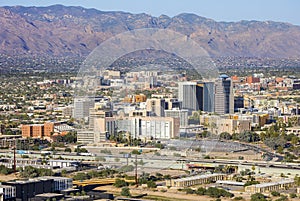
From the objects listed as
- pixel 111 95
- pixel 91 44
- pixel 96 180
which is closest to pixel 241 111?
pixel 111 95

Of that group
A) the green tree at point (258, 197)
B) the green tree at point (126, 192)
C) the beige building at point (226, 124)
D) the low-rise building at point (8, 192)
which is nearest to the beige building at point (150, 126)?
the beige building at point (226, 124)

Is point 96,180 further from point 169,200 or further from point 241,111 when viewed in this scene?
point 241,111

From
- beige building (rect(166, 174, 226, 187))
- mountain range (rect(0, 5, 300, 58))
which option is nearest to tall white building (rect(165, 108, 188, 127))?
beige building (rect(166, 174, 226, 187))

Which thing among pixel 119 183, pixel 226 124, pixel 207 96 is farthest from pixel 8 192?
pixel 207 96

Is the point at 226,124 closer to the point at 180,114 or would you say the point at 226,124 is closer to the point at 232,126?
the point at 232,126

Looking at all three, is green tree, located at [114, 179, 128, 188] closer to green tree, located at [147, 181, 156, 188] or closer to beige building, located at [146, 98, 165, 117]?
green tree, located at [147, 181, 156, 188]
